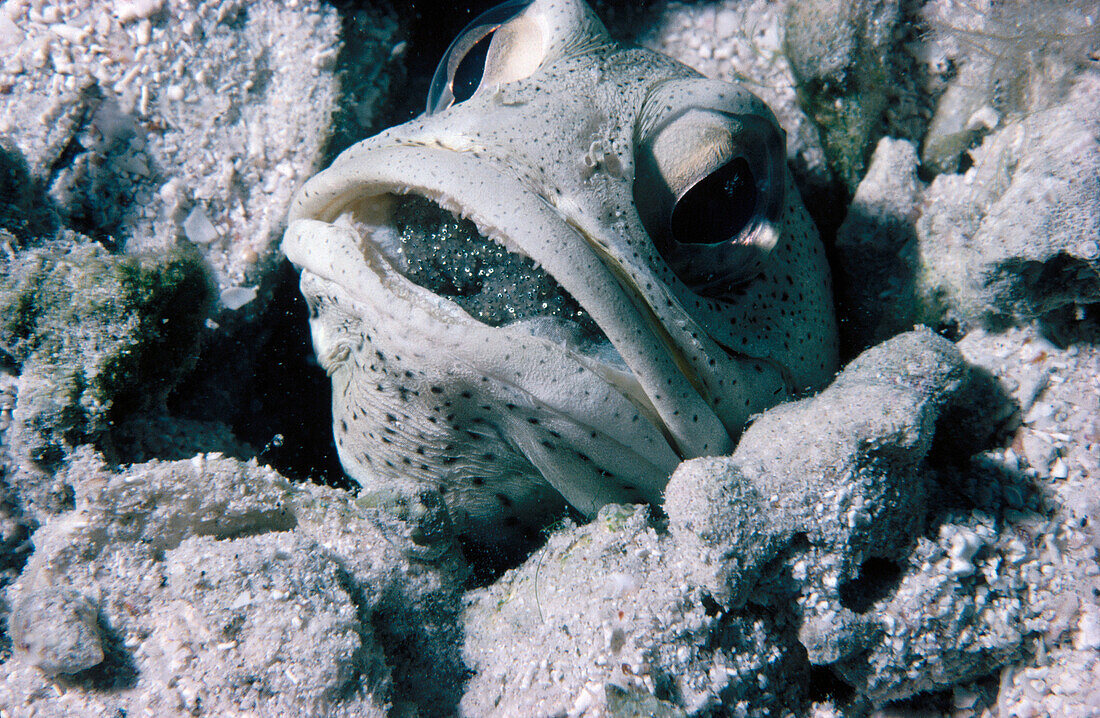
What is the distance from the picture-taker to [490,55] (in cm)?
257

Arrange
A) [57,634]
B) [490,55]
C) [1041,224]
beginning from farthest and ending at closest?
[490,55] < [1041,224] < [57,634]

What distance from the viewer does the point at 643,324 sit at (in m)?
1.86

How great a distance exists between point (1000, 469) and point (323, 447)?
3.35 m

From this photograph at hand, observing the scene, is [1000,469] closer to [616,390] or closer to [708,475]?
[708,475]

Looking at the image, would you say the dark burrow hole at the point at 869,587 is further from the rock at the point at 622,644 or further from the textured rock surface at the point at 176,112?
the textured rock surface at the point at 176,112

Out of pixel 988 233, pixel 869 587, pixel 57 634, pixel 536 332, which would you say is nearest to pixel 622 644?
pixel 869 587

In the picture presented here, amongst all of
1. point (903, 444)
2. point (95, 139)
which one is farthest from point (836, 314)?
point (95, 139)

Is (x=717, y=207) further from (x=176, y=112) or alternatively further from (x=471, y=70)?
(x=176, y=112)

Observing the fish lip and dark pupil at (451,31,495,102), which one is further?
dark pupil at (451,31,495,102)

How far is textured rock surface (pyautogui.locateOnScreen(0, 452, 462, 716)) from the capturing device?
153 centimetres

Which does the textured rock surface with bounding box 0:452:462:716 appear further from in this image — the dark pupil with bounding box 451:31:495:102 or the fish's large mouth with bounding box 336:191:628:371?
the dark pupil with bounding box 451:31:495:102

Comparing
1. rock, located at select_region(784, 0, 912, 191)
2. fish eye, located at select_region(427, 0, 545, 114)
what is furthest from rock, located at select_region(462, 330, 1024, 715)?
rock, located at select_region(784, 0, 912, 191)

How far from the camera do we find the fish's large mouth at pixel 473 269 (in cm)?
186

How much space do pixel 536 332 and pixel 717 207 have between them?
99 cm
